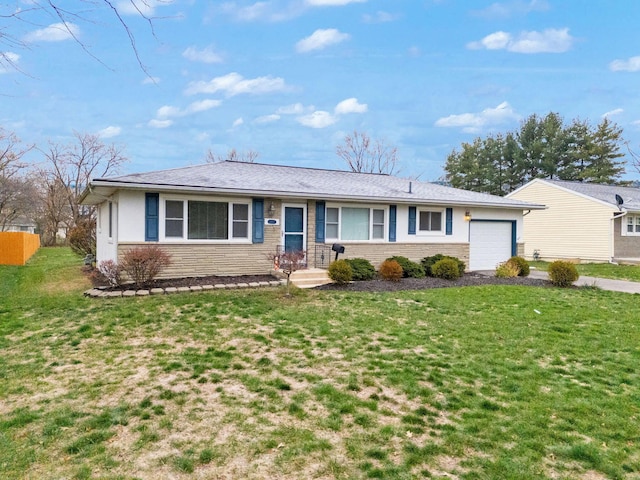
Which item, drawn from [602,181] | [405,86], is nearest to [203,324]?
[405,86]

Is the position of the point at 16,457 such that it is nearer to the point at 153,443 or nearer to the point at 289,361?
the point at 153,443

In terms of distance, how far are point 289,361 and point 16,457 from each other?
2.52 metres

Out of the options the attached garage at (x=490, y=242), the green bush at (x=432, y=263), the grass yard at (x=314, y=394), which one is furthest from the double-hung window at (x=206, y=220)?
the attached garage at (x=490, y=242)

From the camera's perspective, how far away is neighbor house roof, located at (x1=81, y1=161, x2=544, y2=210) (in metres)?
9.84

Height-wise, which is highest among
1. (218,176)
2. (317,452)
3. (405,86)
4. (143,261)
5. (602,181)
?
(405,86)

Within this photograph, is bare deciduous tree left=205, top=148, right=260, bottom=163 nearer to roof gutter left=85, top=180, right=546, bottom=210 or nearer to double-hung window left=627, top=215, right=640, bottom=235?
roof gutter left=85, top=180, right=546, bottom=210

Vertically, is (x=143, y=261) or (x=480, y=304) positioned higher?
(x=143, y=261)

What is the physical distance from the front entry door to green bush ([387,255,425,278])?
2.77 metres

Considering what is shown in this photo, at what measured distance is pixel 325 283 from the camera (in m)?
10.5

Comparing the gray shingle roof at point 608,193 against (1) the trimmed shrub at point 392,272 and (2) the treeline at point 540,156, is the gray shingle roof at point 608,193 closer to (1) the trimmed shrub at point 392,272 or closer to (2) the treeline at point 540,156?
(2) the treeline at point 540,156

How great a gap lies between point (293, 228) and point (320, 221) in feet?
2.64

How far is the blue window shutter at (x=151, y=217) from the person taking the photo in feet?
32.2

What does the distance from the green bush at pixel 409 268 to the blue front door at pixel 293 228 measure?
9.15 ft

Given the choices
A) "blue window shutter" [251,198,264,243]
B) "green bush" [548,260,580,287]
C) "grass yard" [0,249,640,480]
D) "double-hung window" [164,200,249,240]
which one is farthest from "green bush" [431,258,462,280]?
"double-hung window" [164,200,249,240]
